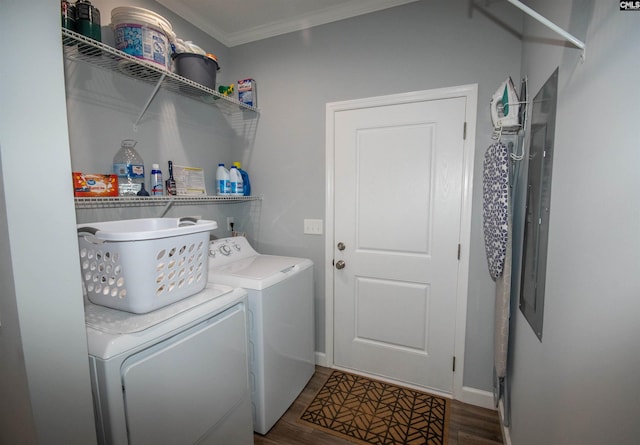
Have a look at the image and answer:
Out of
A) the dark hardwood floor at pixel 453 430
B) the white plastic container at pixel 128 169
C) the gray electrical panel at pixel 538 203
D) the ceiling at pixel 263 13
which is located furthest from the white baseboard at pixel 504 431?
the ceiling at pixel 263 13

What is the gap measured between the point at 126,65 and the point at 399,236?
1909 millimetres

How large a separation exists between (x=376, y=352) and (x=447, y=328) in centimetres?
55

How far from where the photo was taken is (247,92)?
Result: 230 centimetres

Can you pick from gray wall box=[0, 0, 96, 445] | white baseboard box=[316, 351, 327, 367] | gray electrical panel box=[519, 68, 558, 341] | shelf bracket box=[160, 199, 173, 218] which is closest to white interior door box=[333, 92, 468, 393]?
white baseboard box=[316, 351, 327, 367]

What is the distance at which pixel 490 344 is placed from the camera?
1852 millimetres

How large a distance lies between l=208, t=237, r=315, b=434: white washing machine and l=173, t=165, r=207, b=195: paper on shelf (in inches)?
16.9

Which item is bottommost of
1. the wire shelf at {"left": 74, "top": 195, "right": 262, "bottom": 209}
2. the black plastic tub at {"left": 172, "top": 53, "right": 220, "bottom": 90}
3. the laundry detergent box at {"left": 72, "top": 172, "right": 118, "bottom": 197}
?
the wire shelf at {"left": 74, "top": 195, "right": 262, "bottom": 209}

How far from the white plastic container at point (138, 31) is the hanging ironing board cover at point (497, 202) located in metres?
1.80

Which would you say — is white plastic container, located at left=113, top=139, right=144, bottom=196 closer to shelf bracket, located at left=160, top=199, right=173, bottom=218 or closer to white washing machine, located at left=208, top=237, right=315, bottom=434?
shelf bracket, located at left=160, top=199, right=173, bottom=218

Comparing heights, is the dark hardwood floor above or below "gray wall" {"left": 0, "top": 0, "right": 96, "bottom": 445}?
below

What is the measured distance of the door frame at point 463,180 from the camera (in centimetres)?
179

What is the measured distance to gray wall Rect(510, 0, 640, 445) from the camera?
0.58m

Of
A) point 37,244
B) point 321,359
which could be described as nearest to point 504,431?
point 321,359

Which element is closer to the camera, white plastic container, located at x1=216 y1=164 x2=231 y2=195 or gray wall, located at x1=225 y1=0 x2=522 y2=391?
gray wall, located at x1=225 y1=0 x2=522 y2=391
